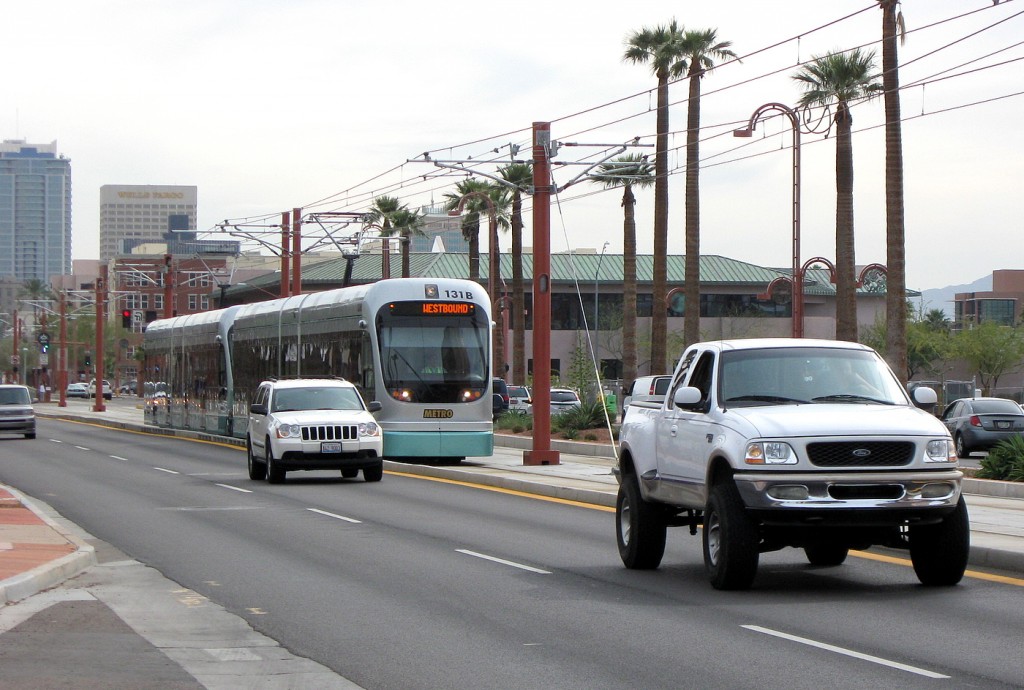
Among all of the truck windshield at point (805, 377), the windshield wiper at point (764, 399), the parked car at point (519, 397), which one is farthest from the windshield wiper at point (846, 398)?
the parked car at point (519, 397)

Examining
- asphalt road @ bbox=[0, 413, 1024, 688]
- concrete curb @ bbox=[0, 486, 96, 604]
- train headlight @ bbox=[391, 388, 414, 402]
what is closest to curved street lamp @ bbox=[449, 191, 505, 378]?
train headlight @ bbox=[391, 388, 414, 402]

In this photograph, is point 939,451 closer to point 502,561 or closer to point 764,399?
point 764,399

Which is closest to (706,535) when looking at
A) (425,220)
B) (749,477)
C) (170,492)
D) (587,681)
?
(749,477)

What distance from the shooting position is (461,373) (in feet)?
105

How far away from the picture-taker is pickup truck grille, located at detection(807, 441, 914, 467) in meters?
11.6

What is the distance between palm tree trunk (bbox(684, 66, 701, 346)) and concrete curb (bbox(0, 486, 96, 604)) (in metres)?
29.8

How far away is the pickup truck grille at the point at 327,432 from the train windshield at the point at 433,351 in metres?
5.24

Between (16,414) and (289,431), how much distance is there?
1009 inches

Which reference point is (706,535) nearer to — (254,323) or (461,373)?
(461,373)

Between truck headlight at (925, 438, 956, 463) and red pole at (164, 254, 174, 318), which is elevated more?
red pole at (164, 254, 174, 318)

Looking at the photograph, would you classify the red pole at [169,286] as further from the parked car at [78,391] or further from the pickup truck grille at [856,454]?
the parked car at [78,391]

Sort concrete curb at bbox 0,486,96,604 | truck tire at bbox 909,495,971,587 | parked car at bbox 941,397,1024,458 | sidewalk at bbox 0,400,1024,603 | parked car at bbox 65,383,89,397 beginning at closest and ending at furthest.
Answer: concrete curb at bbox 0,486,96,604 → truck tire at bbox 909,495,971,587 → sidewalk at bbox 0,400,1024,603 → parked car at bbox 941,397,1024,458 → parked car at bbox 65,383,89,397

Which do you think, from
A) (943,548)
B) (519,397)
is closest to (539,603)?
(943,548)

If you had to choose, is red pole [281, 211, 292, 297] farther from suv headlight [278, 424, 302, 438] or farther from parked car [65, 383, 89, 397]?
parked car [65, 383, 89, 397]
